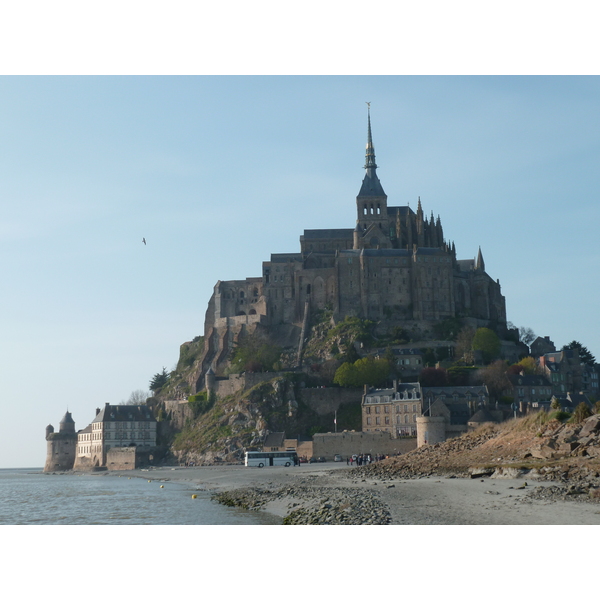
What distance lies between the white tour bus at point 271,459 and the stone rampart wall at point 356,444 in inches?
143

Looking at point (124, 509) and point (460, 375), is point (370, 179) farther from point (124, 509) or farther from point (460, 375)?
point (124, 509)

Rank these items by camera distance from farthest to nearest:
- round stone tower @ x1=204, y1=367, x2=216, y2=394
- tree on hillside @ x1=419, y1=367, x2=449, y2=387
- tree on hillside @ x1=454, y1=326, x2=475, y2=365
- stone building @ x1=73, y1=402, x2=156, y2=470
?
stone building @ x1=73, y1=402, x2=156, y2=470 < round stone tower @ x1=204, y1=367, x2=216, y2=394 < tree on hillside @ x1=454, y1=326, x2=475, y2=365 < tree on hillside @ x1=419, y1=367, x2=449, y2=387

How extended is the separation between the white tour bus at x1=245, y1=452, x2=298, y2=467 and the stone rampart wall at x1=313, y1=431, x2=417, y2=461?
3.64 metres

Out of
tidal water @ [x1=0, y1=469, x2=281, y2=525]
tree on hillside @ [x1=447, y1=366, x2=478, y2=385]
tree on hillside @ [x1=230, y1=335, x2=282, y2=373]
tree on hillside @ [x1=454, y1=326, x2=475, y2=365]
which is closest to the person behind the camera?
tidal water @ [x1=0, y1=469, x2=281, y2=525]

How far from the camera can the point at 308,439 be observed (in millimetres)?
73000

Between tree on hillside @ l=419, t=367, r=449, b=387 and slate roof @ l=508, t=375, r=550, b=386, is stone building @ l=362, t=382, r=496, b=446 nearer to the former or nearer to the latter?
tree on hillside @ l=419, t=367, r=449, b=387

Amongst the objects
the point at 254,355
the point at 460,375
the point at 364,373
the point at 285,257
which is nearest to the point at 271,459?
the point at 364,373

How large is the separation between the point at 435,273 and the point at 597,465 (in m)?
60.1

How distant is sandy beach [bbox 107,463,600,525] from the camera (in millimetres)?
21719

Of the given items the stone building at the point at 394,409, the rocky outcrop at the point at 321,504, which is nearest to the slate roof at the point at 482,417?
the stone building at the point at 394,409

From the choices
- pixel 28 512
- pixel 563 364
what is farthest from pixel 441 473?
pixel 563 364

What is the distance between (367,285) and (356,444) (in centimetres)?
2466

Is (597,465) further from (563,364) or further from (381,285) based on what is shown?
(381,285)

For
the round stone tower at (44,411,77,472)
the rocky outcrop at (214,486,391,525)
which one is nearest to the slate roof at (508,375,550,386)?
the rocky outcrop at (214,486,391,525)
